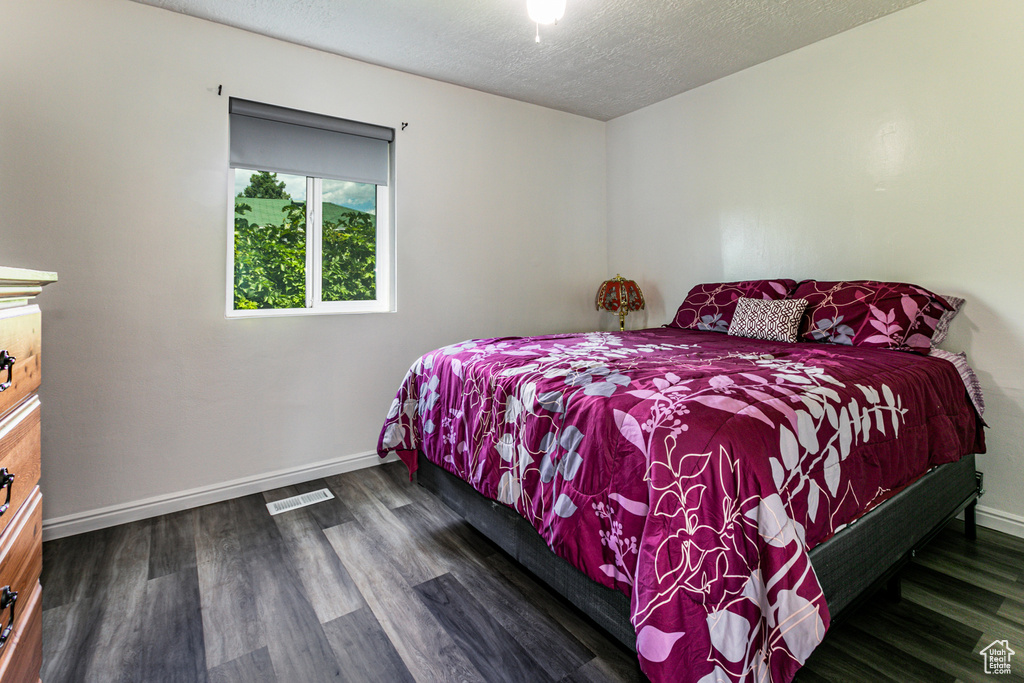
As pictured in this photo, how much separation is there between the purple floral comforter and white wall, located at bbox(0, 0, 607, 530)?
1131mm

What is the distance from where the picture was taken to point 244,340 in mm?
2703

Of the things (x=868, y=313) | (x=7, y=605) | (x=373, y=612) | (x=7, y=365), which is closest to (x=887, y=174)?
(x=868, y=313)

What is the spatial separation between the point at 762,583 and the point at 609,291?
2.99m

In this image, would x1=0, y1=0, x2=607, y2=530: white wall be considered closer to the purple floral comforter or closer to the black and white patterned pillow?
the purple floral comforter

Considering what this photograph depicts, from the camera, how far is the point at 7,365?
34.0 inches

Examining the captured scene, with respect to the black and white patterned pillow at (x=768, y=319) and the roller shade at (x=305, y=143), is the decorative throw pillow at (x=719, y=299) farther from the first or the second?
the roller shade at (x=305, y=143)

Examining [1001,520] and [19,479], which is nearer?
[19,479]

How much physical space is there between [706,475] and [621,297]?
2.81 metres

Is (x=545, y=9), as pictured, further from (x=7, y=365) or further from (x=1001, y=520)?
(x=1001, y=520)

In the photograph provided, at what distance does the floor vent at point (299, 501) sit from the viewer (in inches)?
99.7

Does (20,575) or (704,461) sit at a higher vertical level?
(704,461)

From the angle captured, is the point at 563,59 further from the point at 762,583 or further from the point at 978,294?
the point at 762,583

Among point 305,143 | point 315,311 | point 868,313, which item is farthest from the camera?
point 315,311

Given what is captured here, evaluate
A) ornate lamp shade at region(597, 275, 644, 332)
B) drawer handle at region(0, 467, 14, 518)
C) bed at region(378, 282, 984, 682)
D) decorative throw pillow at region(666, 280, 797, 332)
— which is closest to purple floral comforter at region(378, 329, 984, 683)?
bed at region(378, 282, 984, 682)
